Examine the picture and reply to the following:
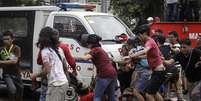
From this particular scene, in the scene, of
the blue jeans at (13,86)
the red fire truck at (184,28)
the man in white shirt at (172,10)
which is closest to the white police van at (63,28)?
the blue jeans at (13,86)

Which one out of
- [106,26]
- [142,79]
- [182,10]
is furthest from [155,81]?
[182,10]

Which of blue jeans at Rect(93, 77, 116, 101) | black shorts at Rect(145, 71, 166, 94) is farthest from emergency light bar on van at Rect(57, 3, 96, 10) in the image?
black shorts at Rect(145, 71, 166, 94)

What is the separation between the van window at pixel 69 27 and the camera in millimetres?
11852

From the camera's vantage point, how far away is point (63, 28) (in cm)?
1213

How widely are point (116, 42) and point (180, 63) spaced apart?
1530mm

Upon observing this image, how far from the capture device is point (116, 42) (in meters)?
12.0

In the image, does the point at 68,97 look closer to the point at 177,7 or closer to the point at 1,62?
the point at 1,62

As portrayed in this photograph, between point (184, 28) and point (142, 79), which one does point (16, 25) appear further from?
point (184, 28)

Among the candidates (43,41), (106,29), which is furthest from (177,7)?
(43,41)

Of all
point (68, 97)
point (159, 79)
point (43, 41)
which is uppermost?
point (43, 41)

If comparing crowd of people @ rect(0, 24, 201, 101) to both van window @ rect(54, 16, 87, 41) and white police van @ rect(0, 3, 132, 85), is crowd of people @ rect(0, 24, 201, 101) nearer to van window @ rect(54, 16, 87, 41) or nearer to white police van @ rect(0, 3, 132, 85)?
white police van @ rect(0, 3, 132, 85)

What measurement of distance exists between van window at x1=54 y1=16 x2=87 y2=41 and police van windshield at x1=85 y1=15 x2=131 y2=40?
0.80 feet

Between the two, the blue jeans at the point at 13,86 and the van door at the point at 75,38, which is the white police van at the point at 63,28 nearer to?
the van door at the point at 75,38

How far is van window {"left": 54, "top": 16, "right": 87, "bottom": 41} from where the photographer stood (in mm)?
11852
